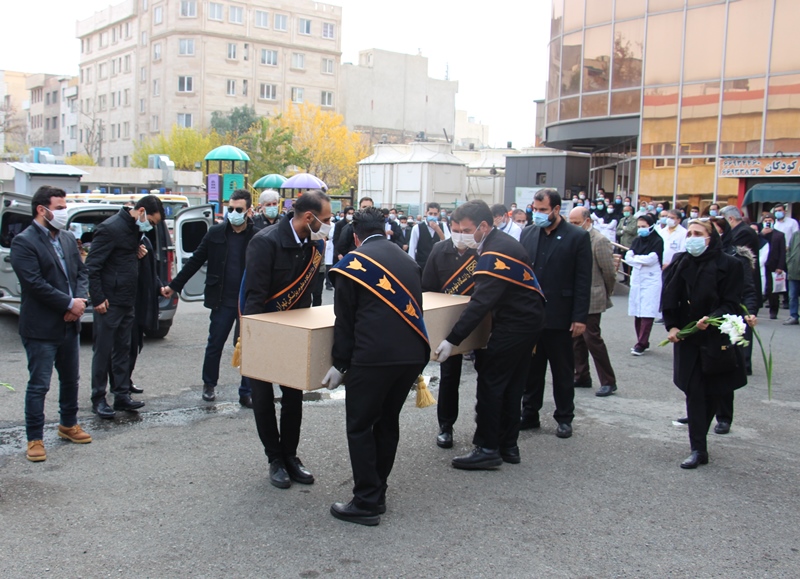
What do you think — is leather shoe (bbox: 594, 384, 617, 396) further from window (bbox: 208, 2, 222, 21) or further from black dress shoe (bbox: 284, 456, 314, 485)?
window (bbox: 208, 2, 222, 21)

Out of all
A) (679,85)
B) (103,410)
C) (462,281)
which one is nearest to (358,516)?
(462,281)

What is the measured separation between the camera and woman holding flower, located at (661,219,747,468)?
18.5 ft

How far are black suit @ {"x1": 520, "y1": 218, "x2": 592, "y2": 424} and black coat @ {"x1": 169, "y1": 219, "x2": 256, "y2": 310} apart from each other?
2.94 m

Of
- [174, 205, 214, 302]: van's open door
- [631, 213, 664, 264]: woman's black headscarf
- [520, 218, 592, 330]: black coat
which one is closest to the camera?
[520, 218, 592, 330]: black coat

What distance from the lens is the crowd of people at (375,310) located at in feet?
14.8

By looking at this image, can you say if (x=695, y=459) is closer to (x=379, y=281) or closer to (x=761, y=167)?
(x=379, y=281)

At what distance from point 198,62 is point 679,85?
62.1m

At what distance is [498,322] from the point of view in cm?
565

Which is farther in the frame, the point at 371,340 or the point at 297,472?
the point at 297,472

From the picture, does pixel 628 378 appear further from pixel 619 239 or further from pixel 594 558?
pixel 619 239

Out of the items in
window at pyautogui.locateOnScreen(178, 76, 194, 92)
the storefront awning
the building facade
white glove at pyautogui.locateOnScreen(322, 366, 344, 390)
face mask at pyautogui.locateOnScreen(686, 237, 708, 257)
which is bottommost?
white glove at pyautogui.locateOnScreen(322, 366, 344, 390)

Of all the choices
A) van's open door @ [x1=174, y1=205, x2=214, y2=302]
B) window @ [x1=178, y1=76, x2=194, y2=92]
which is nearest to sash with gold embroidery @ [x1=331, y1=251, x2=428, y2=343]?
van's open door @ [x1=174, y1=205, x2=214, y2=302]

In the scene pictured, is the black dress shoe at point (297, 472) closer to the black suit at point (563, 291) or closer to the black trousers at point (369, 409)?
the black trousers at point (369, 409)

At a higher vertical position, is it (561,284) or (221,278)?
(561,284)
